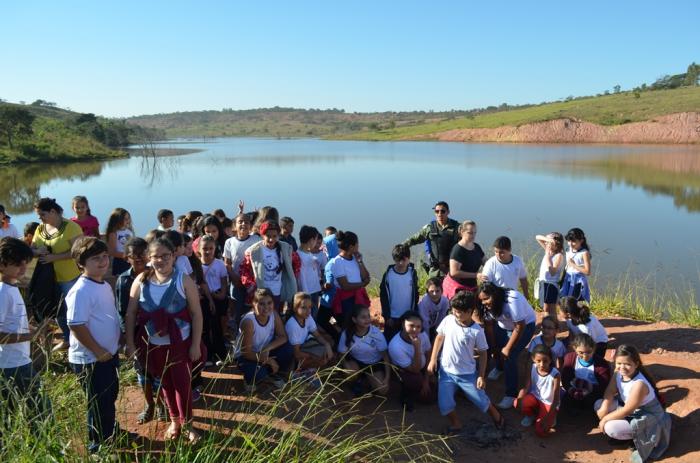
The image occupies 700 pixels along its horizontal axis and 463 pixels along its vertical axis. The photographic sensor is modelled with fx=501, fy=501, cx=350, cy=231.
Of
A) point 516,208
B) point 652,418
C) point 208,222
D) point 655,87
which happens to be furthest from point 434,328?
point 655,87

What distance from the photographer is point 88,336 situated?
3.20 meters

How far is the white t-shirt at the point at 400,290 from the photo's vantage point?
17.1 feet

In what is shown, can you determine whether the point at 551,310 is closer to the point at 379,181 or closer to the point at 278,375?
the point at 278,375

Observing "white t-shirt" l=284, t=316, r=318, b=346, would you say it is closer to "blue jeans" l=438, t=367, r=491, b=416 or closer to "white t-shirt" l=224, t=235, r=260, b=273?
"white t-shirt" l=224, t=235, r=260, b=273

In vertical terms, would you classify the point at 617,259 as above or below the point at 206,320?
below

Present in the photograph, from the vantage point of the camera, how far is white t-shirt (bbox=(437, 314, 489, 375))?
431cm

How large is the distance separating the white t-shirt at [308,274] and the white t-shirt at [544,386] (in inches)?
93.8

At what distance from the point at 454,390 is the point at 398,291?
1195 mm

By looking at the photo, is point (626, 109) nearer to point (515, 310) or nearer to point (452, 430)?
point (515, 310)

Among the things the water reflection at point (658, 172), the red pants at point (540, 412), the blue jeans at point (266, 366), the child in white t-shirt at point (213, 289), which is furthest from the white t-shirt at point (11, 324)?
the water reflection at point (658, 172)

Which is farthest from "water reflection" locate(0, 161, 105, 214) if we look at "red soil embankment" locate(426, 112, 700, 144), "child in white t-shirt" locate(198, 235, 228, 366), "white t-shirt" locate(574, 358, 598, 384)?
"red soil embankment" locate(426, 112, 700, 144)

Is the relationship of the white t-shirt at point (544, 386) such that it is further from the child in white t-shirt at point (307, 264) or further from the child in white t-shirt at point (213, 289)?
the child in white t-shirt at point (213, 289)

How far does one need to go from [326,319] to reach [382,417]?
4.77 feet

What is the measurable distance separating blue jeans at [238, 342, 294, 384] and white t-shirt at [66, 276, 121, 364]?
133cm
